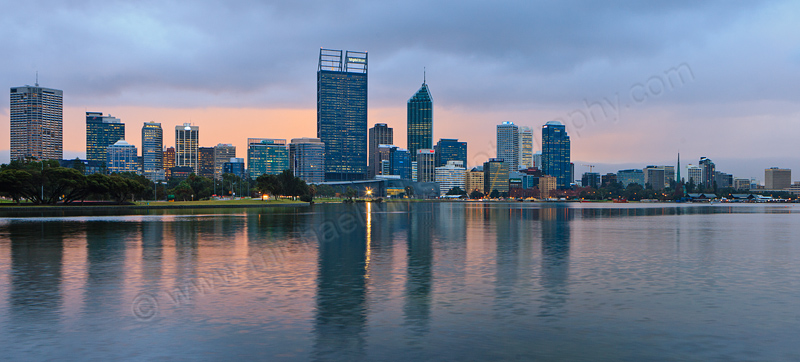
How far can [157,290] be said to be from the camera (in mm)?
25266

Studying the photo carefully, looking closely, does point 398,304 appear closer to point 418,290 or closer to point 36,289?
point 418,290

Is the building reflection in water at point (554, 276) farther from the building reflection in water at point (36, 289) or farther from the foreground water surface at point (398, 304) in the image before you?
the building reflection in water at point (36, 289)

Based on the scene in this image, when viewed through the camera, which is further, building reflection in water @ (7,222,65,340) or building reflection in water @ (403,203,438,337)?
building reflection in water @ (403,203,438,337)

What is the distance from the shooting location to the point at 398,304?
22.2 meters

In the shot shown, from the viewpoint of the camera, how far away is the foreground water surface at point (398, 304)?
52.1 ft

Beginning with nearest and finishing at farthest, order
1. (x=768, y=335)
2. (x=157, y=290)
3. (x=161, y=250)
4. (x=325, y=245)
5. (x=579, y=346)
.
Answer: (x=579, y=346), (x=768, y=335), (x=157, y=290), (x=161, y=250), (x=325, y=245)

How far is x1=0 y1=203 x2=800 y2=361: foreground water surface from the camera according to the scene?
15883 mm

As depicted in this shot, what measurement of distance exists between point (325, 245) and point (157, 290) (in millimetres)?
22029

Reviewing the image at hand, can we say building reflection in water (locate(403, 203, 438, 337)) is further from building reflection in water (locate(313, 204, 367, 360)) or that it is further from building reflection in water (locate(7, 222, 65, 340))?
building reflection in water (locate(7, 222, 65, 340))

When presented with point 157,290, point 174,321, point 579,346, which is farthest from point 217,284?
point 579,346

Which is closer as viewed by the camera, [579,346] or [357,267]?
[579,346]

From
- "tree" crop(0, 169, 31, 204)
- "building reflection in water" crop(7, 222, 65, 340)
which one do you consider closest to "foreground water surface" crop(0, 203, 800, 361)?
"building reflection in water" crop(7, 222, 65, 340)

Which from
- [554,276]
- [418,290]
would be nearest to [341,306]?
[418,290]

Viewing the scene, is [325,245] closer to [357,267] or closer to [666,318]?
[357,267]
